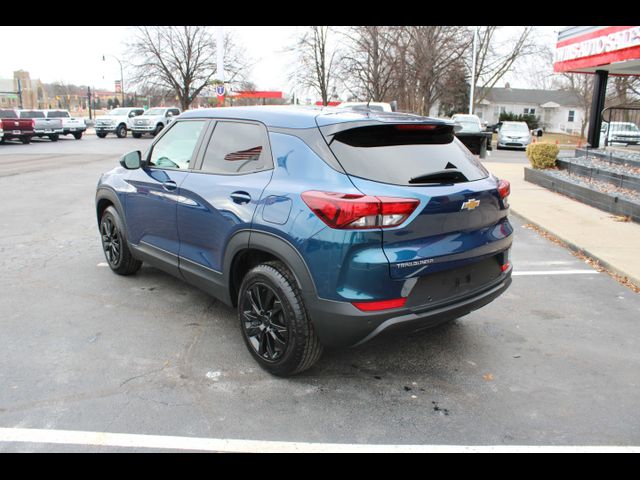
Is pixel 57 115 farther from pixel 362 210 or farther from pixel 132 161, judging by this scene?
pixel 362 210

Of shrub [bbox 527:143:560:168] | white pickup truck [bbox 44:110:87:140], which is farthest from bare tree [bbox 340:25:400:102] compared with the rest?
shrub [bbox 527:143:560:168]

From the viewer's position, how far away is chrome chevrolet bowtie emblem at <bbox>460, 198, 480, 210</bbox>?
3.28 metres

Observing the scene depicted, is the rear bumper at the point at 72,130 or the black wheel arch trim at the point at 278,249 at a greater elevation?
the rear bumper at the point at 72,130

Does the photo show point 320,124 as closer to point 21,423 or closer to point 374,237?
point 374,237

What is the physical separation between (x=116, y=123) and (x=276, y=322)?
1353 inches

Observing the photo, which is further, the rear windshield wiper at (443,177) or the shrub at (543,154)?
the shrub at (543,154)

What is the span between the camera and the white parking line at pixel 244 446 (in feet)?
9.07

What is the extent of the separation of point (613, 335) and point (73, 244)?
6.31m

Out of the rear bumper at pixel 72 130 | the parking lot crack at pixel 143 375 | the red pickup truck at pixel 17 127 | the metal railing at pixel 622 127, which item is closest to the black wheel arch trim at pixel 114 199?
the parking lot crack at pixel 143 375

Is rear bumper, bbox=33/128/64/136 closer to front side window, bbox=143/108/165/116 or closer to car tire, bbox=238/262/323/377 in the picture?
front side window, bbox=143/108/165/116

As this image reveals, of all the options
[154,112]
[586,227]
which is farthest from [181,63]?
[586,227]

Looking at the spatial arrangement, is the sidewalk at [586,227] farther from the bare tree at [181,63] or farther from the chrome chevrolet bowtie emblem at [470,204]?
the bare tree at [181,63]

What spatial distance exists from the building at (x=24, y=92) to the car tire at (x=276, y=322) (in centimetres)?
10918
